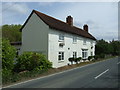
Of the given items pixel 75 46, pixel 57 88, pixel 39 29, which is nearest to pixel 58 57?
pixel 39 29

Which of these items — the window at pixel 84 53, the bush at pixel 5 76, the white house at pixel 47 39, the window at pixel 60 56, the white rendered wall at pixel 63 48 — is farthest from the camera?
the window at pixel 84 53

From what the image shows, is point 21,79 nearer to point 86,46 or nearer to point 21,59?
point 21,59

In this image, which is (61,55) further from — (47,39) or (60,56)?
(47,39)

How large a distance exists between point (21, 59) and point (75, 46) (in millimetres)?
14785

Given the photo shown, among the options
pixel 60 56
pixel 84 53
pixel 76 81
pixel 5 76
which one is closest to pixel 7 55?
pixel 5 76

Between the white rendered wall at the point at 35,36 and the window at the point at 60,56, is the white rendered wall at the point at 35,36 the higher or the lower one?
the higher one

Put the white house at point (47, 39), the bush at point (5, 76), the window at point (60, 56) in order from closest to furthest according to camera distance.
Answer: the bush at point (5, 76), the white house at point (47, 39), the window at point (60, 56)

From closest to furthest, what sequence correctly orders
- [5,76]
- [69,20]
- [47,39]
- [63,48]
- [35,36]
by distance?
[5,76], [47,39], [35,36], [63,48], [69,20]

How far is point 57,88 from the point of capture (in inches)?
387

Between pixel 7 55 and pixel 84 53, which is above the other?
pixel 7 55

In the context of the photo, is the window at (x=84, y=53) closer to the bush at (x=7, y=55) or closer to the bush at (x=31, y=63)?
the bush at (x=31, y=63)

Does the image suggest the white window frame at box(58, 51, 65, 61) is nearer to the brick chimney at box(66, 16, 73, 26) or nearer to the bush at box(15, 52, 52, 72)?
the bush at box(15, 52, 52, 72)

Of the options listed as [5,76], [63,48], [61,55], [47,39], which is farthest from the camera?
[63,48]

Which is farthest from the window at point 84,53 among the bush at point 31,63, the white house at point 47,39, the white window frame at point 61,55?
the bush at point 31,63
